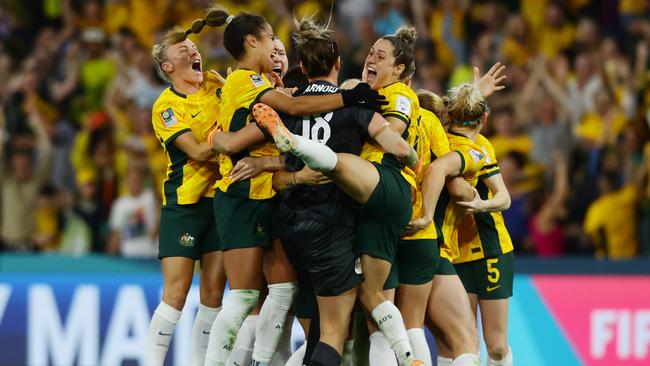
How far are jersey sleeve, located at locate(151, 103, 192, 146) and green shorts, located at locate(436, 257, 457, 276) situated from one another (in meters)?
1.74

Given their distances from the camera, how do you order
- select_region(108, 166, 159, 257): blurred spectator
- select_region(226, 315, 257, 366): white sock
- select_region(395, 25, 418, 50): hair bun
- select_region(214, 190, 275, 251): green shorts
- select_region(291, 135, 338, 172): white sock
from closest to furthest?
select_region(291, 135, 338, 172): white sock, select_region(214, 190, 275, 251): green shorts, select_region(395, 25, 418, 50): hair bun, select_region(226, 315, 257, 366): white sock, select_region(108, 166, 159, 257): blurred spectator

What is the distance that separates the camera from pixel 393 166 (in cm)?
639

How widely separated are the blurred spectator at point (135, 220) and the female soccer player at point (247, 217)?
451 cm

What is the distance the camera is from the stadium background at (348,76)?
9477 millimetres

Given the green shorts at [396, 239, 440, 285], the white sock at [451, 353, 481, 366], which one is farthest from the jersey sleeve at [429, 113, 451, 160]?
the white sock at [451, 353, 481, 366]

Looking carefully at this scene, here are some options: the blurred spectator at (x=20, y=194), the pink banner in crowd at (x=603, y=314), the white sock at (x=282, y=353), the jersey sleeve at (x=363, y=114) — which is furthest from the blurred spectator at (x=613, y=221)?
the blurred spectator at (x=20, y=194)

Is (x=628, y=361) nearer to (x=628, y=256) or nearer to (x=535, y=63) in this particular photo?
(x=628, y=256)

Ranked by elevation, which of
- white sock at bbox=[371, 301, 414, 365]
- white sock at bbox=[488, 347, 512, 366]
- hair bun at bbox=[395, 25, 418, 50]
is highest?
hair bun at bbox=[395, 25, 418, 50]

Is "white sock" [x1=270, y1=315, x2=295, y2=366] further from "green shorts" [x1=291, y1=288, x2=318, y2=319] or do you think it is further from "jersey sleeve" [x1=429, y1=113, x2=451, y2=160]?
"jersey sleeve" [x1=429, y1=113, x2=451, y2=160]

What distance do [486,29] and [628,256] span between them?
11.0 feet

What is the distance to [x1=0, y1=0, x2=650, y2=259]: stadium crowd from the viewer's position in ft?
36.9

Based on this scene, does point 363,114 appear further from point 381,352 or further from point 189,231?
point 189,231

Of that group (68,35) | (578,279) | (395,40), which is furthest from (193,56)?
(68,35)

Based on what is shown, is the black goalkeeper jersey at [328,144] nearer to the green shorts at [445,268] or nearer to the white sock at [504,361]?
the green shorts at [445,268]
